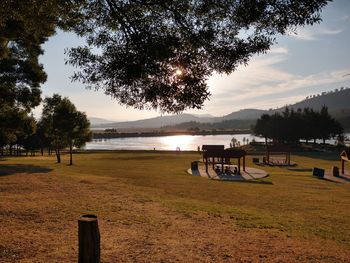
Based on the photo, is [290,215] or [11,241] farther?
[290,215]

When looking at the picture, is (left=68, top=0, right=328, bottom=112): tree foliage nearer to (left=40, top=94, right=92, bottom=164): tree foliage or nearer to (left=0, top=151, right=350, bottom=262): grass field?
(left=0, top=151, right=350, bottom=262): grass field

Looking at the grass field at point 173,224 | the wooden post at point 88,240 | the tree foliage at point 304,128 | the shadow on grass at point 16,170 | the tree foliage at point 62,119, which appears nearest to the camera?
the wooden post at point 88,240

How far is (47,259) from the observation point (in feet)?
35.3

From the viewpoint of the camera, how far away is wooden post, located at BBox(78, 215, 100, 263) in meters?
8.25

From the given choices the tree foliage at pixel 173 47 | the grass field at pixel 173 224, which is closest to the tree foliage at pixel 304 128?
the grass field at pixel 173 224

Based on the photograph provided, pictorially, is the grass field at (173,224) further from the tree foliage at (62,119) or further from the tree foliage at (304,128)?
the tree foliage at (304,128)

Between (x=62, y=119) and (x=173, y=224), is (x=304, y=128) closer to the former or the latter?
(x=62, y=119)

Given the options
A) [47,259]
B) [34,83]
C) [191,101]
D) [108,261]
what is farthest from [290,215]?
[34,83]

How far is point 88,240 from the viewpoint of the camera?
27.1ft

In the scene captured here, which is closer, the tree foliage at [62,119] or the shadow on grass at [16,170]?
the shadow on grass at [16,170]

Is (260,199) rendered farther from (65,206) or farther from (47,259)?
(47,259)

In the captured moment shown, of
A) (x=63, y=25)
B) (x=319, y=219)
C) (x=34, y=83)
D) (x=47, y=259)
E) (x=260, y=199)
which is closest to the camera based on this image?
(x=47, y=259)

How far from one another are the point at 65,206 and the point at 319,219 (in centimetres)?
1245

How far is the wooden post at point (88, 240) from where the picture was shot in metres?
8.25
